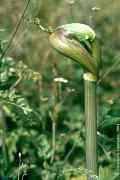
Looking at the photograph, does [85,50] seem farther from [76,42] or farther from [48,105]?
[48,105]

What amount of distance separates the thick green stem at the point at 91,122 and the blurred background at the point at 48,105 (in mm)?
31

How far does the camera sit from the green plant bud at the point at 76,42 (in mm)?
1336

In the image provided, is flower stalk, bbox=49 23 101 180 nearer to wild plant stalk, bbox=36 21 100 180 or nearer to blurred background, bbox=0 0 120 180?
wild plant stalk, bbox=36 21 100 180

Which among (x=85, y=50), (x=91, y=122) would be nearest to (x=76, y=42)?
(x=85, y=50)

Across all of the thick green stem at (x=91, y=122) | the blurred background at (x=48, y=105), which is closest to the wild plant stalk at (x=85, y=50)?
the thick green stem at (x=91, y=122)

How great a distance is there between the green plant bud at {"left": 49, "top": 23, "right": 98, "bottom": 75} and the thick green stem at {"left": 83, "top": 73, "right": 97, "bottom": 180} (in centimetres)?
4

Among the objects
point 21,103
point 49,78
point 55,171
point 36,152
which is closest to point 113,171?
point 55,171

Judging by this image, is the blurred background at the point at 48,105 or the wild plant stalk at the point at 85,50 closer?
the wild plant stalk at the point at 85,50

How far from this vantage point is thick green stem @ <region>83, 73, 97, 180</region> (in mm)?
1354

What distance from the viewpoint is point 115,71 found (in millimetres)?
2965

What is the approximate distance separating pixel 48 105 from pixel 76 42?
0.82m

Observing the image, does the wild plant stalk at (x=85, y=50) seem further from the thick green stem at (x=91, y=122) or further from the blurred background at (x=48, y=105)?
the blurred background at (x=48, y=105)

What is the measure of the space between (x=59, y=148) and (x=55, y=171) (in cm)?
23

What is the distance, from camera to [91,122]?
1.37m
